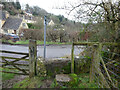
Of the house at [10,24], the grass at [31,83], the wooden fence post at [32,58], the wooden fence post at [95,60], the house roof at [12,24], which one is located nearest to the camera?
the wooden fence post at [95,60]

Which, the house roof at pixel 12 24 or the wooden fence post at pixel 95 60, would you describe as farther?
the house roof at pixel 12 24

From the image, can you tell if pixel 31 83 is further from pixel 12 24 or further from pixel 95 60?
pixel 12 24

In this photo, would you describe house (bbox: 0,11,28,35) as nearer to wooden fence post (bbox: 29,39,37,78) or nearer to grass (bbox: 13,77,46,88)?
wooden fence post (bbox: 29,39,37,78)

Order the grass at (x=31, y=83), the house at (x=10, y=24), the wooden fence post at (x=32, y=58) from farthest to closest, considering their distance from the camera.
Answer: the house at (x=10, y=24), the wooden fence post at (x=32, y=58), the grass at (x=31, y=83)

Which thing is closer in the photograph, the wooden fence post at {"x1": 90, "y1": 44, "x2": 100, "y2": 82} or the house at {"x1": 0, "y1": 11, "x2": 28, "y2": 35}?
the wooden fence post at {"x1": 90, "y1": 44, "x2": 100, "y2": 82}

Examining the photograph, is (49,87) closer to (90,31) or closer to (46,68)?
(46,68)

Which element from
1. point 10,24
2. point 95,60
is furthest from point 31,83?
point 10,24

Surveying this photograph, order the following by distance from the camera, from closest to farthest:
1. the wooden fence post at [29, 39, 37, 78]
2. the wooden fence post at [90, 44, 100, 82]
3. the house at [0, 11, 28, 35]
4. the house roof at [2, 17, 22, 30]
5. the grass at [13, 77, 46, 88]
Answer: the wooden fence post at [90, 44, 100, 82] < the grass at [13, 77, 46, 88] < the wooden fence post at [29, 39, 37, 78] < the house at [0, 11, 28, 35] < the house roof at [2, 17, 22, 30]

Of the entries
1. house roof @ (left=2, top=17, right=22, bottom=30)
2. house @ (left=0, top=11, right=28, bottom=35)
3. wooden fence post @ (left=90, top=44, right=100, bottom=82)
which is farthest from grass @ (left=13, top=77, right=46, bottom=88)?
house roof @ (left=2, top=17, right=22, bottom=30)

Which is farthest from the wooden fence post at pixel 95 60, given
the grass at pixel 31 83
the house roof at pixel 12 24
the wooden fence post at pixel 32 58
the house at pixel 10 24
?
the house roof at pixel 12 24

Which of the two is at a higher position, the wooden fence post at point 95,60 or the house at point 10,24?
the house at point 10,24

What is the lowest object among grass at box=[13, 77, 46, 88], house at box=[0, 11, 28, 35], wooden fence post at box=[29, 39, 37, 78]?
grass at box=[13, 77, 46, 88]

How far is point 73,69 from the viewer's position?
335cm

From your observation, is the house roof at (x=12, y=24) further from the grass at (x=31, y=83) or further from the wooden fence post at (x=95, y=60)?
the wooden fence post at (x=95, y=60)
